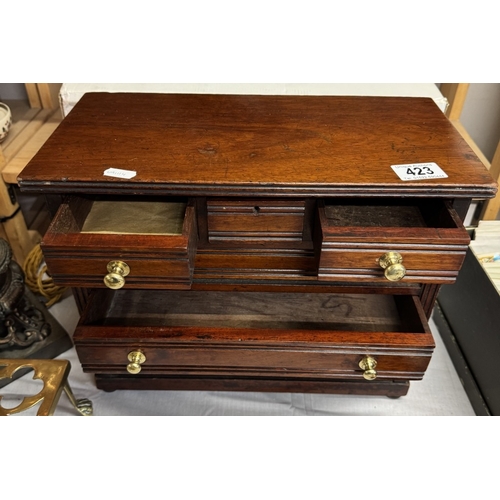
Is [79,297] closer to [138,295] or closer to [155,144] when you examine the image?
[138,295]

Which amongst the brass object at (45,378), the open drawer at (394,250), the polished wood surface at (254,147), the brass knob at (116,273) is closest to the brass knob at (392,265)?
the open drawer at (394,250)

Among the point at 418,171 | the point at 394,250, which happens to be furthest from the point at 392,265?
the point at 418,171

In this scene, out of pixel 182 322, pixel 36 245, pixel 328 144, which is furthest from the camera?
pixel 36 245

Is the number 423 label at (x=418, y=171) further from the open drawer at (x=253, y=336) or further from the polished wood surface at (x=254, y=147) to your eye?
the open drawer at (x=253, y=336)

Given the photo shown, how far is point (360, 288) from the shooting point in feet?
3.08

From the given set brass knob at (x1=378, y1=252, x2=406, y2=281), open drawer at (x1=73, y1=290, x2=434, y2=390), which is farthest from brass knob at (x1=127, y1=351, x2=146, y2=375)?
brass knob at (x1=378, y1=252, x2=406, y2=281)

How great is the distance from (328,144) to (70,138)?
0.48 metres

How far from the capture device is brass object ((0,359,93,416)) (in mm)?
Answer: 888

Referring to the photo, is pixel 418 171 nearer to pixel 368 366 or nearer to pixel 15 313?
pixel 368 366

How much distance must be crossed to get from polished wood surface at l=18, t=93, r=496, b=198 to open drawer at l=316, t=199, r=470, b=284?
61 mm

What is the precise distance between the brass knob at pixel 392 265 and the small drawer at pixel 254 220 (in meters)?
0.17

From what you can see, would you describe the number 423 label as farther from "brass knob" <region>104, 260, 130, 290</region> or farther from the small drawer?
"brass knob" <region>104, 260, 130, 290</region>

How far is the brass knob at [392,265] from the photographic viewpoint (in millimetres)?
797

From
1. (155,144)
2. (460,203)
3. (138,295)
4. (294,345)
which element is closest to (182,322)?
(138,295)
